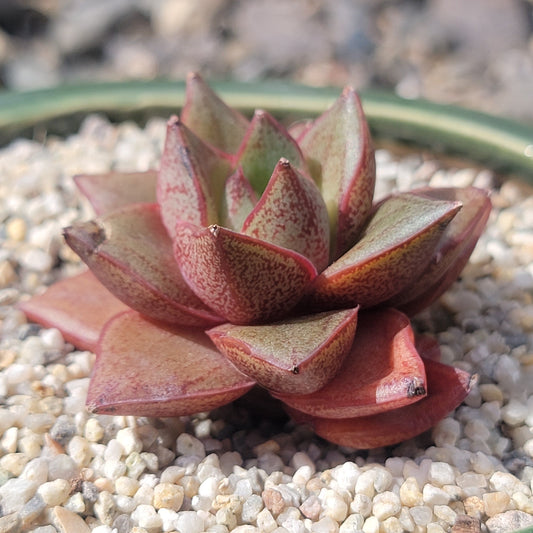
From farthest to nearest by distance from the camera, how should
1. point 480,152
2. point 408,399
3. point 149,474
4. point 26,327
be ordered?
point 480,152 < point 26,327 < point 149,474 < point 408,399

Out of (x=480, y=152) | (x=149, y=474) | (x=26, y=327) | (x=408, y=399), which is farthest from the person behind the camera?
(x=480, y=152)

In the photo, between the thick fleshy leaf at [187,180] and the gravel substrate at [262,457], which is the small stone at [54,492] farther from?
the thick fleshy leaf at [187,180]

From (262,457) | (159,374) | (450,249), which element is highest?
(450,249)

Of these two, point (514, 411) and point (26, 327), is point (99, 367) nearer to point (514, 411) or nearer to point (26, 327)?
point (26, 327)

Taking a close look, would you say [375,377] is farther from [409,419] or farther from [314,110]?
[314,110]

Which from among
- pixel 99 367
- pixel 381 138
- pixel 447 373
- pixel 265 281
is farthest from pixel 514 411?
pixel 381 138

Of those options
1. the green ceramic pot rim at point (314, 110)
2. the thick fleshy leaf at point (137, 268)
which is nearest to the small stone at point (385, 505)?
the thick fleshy leaf at point (137, 268)

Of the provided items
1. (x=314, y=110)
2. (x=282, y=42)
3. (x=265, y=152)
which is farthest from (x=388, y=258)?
(x=282, y=42)

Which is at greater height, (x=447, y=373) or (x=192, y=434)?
(x=447, y=373)
